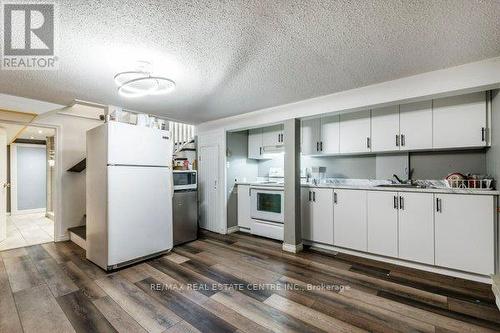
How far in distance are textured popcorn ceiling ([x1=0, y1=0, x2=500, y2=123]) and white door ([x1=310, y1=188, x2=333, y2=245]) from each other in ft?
4.93

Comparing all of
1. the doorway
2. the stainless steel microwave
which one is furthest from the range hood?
the doorway

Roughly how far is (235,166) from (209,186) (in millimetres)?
667

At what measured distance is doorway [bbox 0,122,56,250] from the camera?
5.52m

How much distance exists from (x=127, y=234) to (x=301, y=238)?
2.47 metres

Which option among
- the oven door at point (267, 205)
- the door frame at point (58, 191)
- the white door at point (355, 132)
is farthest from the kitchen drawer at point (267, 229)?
the door frame at point (58, 191)

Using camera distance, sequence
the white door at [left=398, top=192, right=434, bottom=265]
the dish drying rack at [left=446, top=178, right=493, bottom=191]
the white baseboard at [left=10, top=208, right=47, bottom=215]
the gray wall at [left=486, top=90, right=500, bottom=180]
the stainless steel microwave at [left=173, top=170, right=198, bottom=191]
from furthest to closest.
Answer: the white baseboard at [left=10, top=208, right=47, bottom=215] < the stainless steel microwave at [left=173, top=170, right=198, bottom=191] < the white door at [left=398, top=192, right=434, bottom=265] < the dish drying rack at [left=446, top=178, right=493, bottom=191] < the gray wall at [left=486, top=90, right=500, bottom=180]

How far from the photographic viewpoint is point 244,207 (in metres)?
4.52

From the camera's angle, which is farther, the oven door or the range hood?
the range hood

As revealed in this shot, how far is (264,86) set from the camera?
9.25 ft

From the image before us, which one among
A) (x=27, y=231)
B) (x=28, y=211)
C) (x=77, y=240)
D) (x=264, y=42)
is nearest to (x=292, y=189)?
(x=264, y=42)

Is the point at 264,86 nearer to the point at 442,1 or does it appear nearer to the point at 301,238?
the point at 442,1

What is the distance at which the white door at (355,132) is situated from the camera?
3373 mm

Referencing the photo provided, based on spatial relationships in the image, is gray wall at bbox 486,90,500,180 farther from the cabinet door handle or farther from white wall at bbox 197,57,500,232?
the cabinet door handle

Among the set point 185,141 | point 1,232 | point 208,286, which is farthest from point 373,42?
point 1,232
